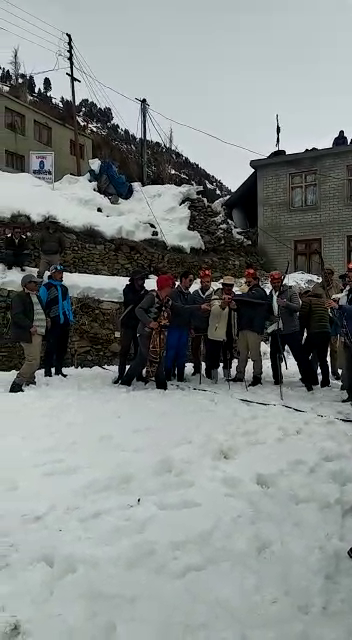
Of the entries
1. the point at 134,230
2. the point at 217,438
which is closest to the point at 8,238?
the point at 134,230

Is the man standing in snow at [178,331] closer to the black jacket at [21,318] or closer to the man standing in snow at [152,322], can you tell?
the man standing in snow at [152,322]

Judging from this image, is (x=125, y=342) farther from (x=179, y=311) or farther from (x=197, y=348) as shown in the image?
(x=197, y=348)

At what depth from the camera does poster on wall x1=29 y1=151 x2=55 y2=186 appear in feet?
75.9

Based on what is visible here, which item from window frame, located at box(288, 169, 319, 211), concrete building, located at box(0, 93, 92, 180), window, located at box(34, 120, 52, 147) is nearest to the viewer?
window frame, located at box(288, 169, 319, 211)

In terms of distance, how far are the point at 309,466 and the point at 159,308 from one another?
3.87 meters

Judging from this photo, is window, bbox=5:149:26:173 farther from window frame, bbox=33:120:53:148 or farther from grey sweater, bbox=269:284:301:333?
grey sweater, bbox=269:284:301:333

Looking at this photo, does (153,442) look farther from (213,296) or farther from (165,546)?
(213,296)

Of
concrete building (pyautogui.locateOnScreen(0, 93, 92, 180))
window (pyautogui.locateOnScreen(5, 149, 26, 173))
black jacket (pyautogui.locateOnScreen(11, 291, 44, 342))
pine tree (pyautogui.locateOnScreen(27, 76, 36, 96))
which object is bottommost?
black jacket (pyautogui.locateOnScreen(11, 291, 44, 342))

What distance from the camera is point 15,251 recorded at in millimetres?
12836

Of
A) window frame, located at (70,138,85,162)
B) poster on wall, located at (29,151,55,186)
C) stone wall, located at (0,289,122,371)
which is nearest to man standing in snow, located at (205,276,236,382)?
stone wall, located at (0,289,122,371)

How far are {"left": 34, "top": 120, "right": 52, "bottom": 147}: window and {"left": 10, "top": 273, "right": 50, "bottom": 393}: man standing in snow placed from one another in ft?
85.2

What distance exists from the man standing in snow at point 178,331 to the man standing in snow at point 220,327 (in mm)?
389

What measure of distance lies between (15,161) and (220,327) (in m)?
25.2

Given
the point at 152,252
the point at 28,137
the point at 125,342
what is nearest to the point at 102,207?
the point at 152,252
